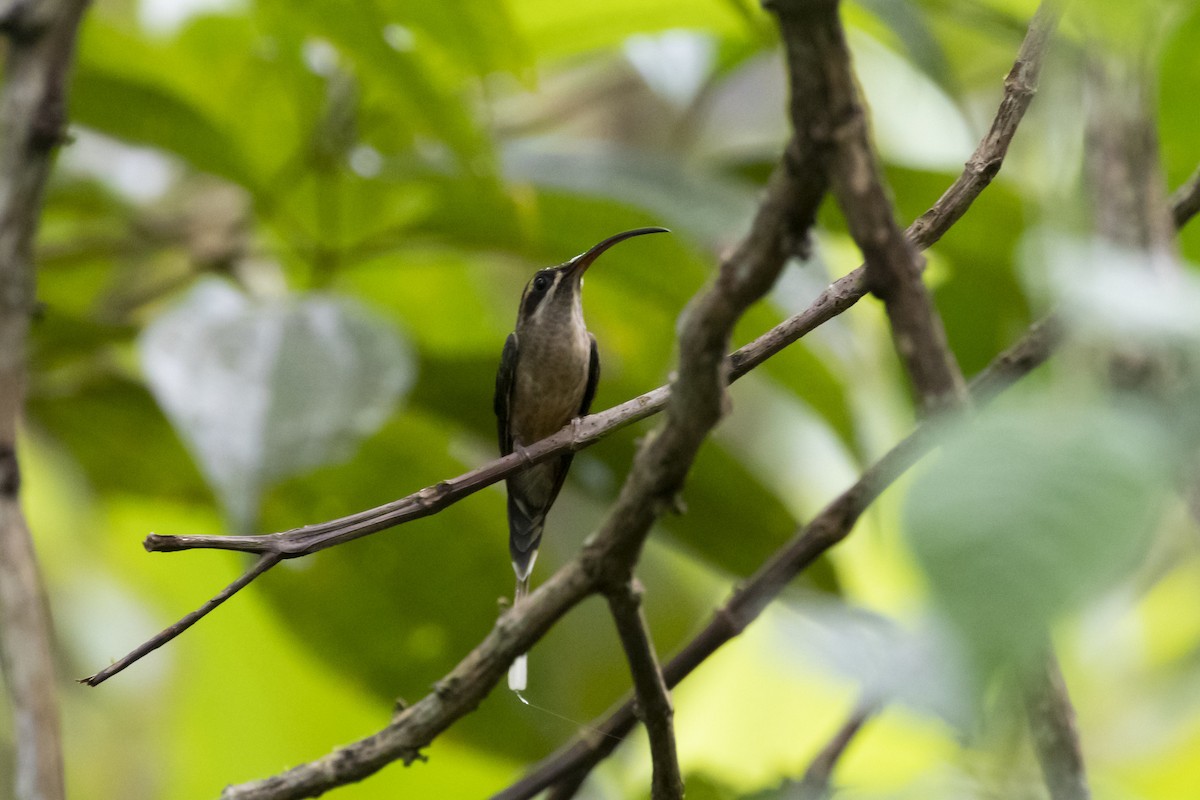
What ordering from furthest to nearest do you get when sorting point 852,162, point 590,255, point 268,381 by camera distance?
point 590,255, point 268,381, point 852,162

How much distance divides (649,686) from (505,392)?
53.4 inches

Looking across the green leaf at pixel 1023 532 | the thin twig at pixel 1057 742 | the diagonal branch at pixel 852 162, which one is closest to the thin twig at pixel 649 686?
the thin twig at pixel 1057 742

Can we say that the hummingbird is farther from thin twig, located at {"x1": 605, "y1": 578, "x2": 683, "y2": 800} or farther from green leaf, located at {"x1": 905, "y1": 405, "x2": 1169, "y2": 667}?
green leaf, located at {"x1": 905, "y1": 405, "x2": 1169, "y2": 667}

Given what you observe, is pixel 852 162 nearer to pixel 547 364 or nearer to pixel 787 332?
pixel 787 332

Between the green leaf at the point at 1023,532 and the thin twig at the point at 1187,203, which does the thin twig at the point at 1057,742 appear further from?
the thin twig at the point at 1187,203

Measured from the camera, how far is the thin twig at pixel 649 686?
97cm

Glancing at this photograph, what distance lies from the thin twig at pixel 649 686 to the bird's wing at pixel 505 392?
131 cm

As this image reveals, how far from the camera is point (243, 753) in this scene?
8.74ft

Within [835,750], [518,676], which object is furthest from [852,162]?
[518,676]

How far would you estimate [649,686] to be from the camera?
42.3 inches

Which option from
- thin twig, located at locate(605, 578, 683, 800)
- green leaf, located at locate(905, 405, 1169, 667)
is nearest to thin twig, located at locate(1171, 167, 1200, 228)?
thin twig, located at locate(605, 578, 683, 800)

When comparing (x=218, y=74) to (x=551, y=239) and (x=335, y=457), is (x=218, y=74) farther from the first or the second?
(x=335, y=457)

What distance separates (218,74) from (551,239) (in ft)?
3.15

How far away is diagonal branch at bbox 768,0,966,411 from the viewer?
21.2 inches
